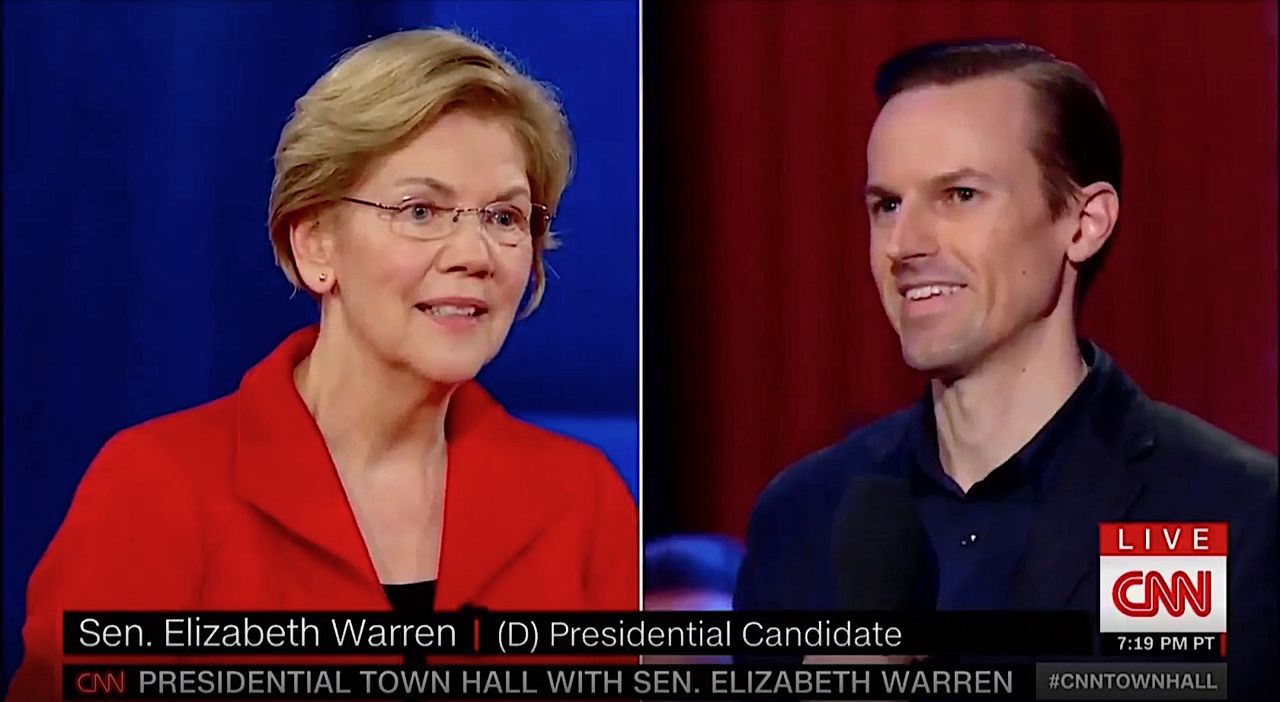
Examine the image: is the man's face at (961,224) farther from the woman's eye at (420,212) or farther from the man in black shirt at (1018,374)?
the woman's eye at (420,212)

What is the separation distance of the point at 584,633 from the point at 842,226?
78 cm

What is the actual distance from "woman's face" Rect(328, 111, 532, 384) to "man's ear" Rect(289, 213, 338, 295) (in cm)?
1

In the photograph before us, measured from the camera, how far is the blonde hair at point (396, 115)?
91.6 inches

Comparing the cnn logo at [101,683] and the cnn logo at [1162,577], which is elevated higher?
the cnn logo at [1162,577]

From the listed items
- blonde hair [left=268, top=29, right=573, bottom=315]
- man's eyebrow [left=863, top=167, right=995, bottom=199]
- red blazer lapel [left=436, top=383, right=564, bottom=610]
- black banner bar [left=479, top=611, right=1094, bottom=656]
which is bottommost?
black banner bar [left=479, top=611, right=1094, bottom=656]

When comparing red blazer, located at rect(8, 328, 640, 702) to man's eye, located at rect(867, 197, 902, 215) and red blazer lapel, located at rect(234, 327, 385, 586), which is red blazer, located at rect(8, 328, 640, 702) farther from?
A: man's eye, located at rect(867, 197, 902, 215)

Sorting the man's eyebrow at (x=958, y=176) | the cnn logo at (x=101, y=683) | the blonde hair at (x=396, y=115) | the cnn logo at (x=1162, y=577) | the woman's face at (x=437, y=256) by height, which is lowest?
the cnn logo at (x=101, y=683)

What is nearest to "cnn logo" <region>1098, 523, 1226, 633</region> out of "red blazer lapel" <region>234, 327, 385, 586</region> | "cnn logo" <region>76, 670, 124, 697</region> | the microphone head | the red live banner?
the red live banner

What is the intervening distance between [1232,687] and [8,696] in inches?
76.8

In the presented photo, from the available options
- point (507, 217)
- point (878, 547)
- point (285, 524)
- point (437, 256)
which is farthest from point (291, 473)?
point (878, 547)

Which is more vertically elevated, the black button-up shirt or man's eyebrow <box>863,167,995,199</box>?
man's eyebrow <box>863,167,995,199</box>

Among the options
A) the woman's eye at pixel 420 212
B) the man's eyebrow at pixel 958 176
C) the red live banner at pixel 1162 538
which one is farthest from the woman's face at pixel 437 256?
the red live banner at pixel 1162 538

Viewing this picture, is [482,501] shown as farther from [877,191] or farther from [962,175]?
[962,175]

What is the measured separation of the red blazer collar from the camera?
91.6 inches
